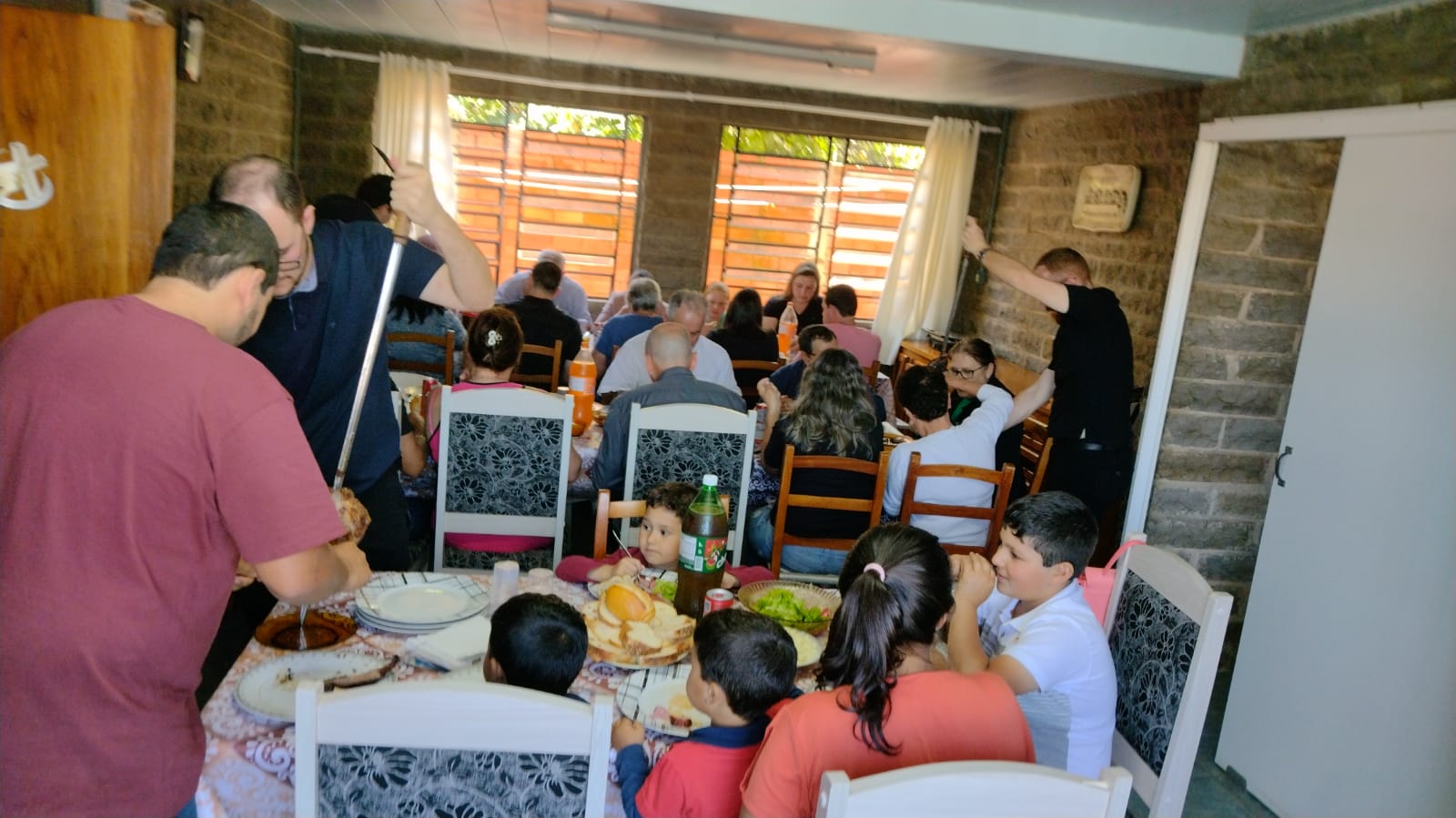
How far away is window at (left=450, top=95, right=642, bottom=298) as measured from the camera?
7133mm

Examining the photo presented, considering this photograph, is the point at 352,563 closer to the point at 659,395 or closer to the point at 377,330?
the point at 377,330

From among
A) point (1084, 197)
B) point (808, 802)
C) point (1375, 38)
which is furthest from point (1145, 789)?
point (1084, 197)

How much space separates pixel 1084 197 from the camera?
19.1 ft

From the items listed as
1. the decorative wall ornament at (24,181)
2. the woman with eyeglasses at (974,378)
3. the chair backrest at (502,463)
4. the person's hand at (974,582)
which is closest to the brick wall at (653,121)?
the woman with eyeglasses at (974,378)

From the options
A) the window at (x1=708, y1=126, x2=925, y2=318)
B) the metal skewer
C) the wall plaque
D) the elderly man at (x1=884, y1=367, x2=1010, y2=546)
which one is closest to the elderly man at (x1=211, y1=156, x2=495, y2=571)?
the metal skewer

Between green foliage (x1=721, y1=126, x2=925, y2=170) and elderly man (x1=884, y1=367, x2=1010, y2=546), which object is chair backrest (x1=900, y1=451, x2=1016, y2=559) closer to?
elderly man (x1=884, y1=367, x2=1010, y2=546)

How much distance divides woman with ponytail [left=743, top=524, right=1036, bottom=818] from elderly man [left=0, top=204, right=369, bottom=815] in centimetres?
68

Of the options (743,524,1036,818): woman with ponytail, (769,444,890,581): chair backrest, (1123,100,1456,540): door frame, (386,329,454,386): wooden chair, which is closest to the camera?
(743,524,1036,818): woman with ponytail

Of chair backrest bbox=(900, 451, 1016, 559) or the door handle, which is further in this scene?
the door handle

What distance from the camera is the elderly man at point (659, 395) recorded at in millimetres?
3246

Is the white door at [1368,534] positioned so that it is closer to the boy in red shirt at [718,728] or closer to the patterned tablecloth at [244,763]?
the boy in red shirt at [718,728]

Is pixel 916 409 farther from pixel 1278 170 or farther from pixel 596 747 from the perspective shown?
pixel 596 747

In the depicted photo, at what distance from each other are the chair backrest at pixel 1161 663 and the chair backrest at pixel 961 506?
728 millimetres

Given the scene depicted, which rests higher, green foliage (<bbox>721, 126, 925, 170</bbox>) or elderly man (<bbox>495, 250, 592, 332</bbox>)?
green foliage (<bbox>721, 126, 925, 170</bbox>)
